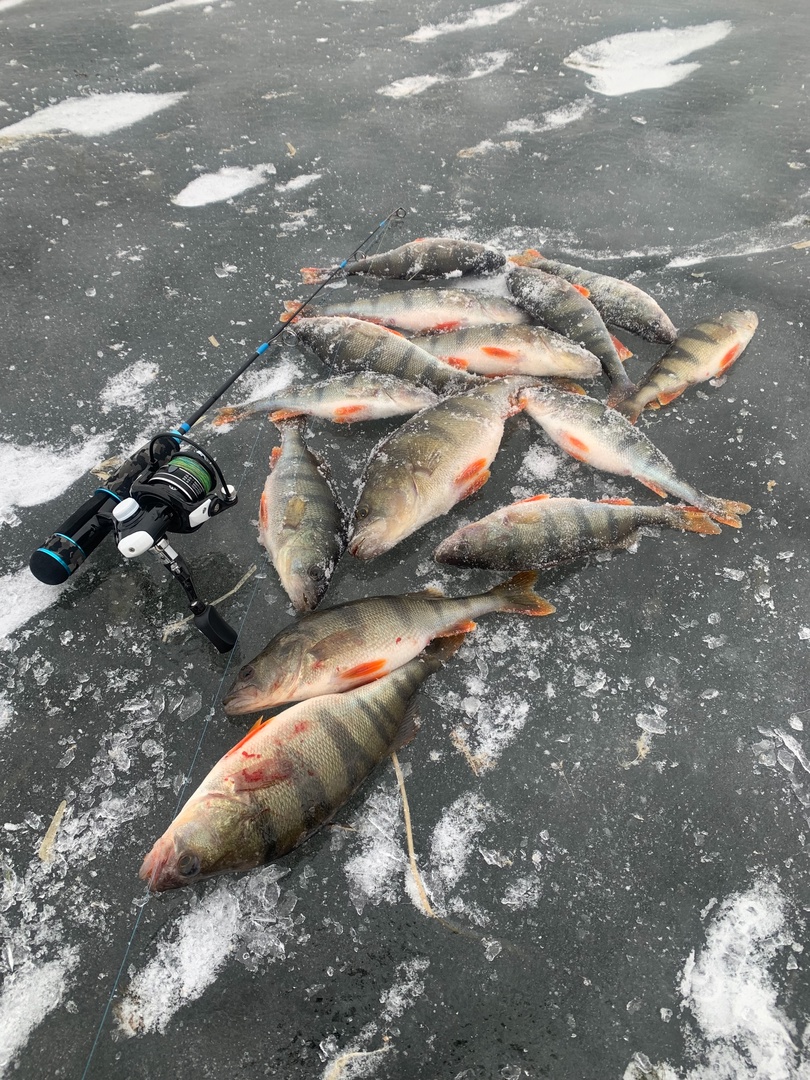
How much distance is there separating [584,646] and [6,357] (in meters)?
4.23

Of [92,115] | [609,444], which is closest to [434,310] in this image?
[609,444]

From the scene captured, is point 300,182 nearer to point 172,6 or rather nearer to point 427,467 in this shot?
point 427,467

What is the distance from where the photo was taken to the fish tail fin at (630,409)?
379 cm

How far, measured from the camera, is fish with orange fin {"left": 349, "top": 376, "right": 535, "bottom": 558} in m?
3.13

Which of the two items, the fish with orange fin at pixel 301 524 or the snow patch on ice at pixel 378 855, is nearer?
the snow patch on ice at pixel 378 855

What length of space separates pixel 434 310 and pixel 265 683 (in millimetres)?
2953

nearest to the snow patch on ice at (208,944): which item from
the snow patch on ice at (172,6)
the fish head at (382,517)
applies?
the fish head at (382,517)

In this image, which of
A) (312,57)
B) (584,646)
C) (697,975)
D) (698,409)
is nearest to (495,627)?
(584,646)

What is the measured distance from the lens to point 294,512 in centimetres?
309

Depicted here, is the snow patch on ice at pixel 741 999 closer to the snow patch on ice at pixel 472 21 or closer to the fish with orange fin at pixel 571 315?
the fish with orange fin at pixel 571 315

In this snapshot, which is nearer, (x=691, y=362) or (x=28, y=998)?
Result: (x=28, y=998)

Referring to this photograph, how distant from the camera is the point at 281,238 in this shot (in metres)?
5.19

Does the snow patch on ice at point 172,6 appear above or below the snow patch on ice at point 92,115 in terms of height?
above

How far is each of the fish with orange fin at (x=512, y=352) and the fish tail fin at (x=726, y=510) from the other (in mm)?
1191
